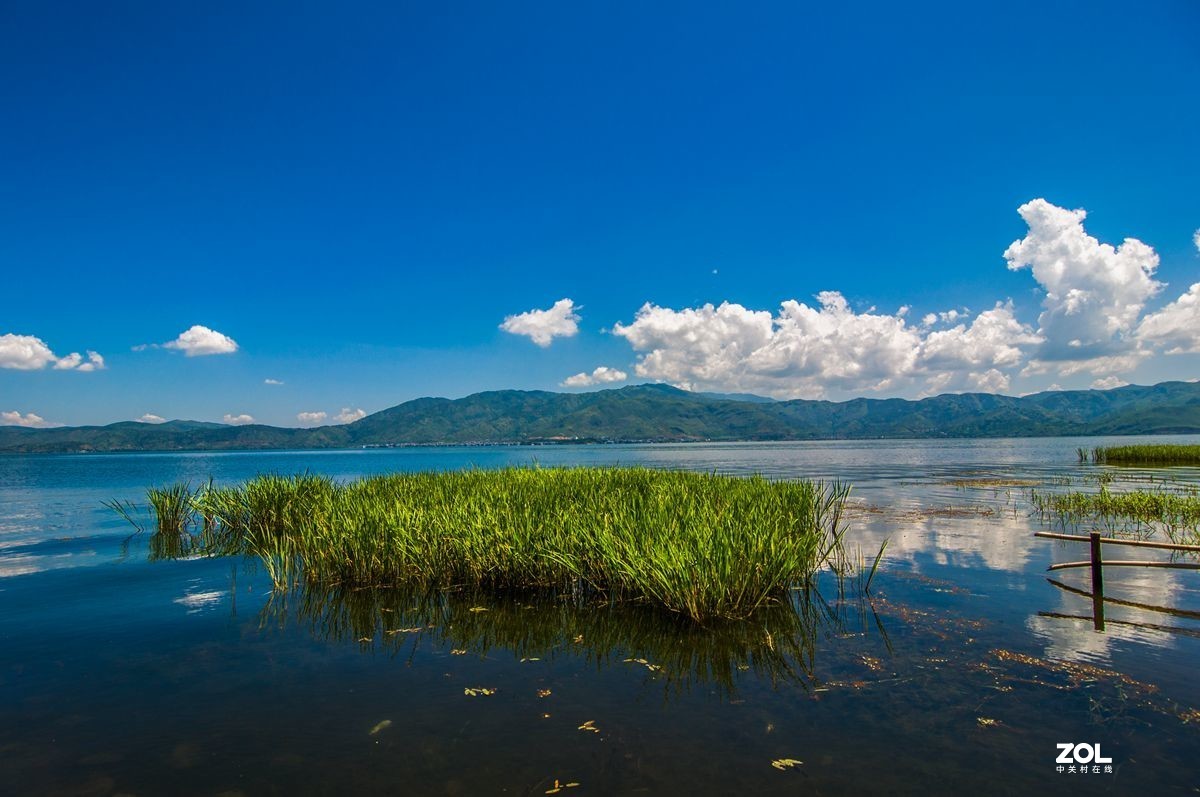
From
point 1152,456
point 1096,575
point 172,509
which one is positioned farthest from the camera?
point 1152,456

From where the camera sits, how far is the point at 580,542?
1488 cm

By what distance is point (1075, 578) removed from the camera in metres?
16.3

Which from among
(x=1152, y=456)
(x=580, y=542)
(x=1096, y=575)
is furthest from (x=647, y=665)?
(x=1152, y=456)

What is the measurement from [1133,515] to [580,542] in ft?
85.9

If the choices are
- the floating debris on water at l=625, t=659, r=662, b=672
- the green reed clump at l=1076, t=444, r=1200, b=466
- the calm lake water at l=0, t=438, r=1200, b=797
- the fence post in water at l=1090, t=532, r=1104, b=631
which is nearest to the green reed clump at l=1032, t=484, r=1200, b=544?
the calm lake water at l=0, t=438, r=1200, b=797

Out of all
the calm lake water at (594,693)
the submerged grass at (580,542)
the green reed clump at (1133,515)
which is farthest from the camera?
the green reed clump at (1133,515)

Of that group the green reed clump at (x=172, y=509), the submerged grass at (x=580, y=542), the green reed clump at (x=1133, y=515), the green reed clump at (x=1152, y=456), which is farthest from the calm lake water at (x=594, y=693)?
the green reed clump at (x=1152, y=456)

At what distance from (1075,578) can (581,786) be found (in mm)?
15975

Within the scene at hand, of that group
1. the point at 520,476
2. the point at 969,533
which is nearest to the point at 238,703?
the point at 520,476

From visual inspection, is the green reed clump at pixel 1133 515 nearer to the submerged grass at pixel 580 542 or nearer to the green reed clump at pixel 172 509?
the submerged grass at pixel 580 542

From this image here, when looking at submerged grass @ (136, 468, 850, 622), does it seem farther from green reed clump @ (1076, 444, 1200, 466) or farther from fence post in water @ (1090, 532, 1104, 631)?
green reed clump @ (1076, 444, 1200, 466)

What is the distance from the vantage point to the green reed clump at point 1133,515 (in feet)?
74.6

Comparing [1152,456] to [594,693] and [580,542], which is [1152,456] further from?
[594,693]

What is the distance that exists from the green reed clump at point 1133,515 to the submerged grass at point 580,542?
1387 centimetres
